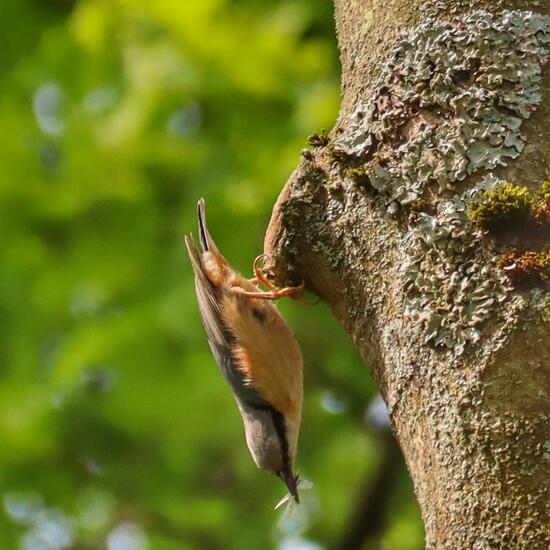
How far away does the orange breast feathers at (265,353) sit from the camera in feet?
12.4

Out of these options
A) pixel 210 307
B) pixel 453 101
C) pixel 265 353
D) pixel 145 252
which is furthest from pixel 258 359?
pixel 453 101

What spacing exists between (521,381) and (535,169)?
0.44m

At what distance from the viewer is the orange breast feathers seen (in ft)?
12.4

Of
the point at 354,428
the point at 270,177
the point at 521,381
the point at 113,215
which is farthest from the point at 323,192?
the point at 354,428

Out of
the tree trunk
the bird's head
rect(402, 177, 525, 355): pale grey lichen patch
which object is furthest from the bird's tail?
rect(402, 177, 525, 355): pale grey lichen patch

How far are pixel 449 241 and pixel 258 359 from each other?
2043mm

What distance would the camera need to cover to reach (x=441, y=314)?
1.80 metres

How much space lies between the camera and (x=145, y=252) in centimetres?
452

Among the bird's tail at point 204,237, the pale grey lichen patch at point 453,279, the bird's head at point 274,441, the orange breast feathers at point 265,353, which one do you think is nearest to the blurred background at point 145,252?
the bird's tail at point 204,237

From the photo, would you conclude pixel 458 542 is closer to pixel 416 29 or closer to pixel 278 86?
pixel 416 29

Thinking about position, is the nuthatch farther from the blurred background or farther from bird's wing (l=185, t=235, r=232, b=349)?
the blurred background

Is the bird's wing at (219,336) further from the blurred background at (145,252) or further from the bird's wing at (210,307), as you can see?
the blurred background at (145,252)

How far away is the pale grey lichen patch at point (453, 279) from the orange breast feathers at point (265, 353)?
191 centimetres

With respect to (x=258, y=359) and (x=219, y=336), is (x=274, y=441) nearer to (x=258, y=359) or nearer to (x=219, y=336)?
(x=258, y=359)
